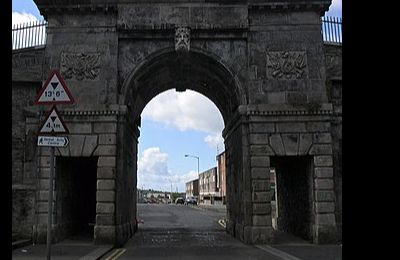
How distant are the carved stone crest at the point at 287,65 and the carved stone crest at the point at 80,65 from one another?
6.41 meters

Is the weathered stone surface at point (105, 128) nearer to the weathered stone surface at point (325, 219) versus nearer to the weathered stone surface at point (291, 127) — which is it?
the weathered stone surface at point (291, 127)

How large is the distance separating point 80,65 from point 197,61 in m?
4.44

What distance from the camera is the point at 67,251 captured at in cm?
1350

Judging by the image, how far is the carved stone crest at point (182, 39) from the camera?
16406mm

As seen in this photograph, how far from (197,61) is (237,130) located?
3.14 meters

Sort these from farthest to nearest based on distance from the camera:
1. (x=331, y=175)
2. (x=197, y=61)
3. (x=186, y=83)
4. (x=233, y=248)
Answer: (x=186, y=83)
(x=197, y=61)
(x=331, y=175)
(x=233, y=248)

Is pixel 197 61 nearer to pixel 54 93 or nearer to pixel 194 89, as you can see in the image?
pixel 194 89

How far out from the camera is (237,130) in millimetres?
17594

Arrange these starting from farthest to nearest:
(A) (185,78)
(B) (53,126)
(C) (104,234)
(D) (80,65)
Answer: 1. (A) (185,78)
2. (D) (80,65)
3. (C) (104,234)
4. (B) (53,126)

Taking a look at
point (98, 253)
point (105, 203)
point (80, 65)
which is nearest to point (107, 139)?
point (105, 203)

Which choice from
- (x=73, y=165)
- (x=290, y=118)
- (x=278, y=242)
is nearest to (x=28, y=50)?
(x=73, y=165)

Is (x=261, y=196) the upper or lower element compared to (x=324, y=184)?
lower

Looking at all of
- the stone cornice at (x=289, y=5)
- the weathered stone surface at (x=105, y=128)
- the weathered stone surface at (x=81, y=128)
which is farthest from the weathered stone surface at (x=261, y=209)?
the stone cornice at (x=289, y=5)

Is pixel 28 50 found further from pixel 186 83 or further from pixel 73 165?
pixel 186 83
